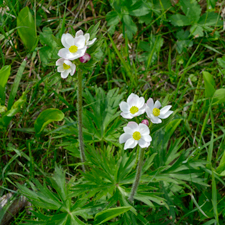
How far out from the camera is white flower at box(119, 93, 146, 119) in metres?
1.92

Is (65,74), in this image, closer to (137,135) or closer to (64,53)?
(64,53)

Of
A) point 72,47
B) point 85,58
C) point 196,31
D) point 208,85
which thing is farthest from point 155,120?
point 196,31

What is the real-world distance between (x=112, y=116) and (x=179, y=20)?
5.49 feet

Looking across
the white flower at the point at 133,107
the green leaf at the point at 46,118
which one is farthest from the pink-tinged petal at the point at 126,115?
the green leaf at the point at 46,118

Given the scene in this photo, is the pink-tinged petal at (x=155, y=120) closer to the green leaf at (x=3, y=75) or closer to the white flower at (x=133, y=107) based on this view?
the white flower at (x=133, y=107)

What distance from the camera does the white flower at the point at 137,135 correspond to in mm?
1863

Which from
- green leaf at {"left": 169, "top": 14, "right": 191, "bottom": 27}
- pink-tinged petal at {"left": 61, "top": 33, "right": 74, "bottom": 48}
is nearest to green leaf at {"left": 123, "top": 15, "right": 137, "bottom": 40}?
green leaf at {"left": 169, "top": 14, "right": 191, "bottom": 27}

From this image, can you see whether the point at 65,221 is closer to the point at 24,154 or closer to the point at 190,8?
the point at 24,154

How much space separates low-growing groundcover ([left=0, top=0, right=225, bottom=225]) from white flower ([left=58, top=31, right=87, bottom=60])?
465mm

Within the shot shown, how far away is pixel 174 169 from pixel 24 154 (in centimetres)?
171

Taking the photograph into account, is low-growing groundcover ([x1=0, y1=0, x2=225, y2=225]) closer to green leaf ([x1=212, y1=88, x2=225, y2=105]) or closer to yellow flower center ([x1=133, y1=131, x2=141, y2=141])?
green leaf ([x1=212, y1=88, x2=225, y2=105])

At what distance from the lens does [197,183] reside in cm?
295

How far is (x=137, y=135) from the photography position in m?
1.88

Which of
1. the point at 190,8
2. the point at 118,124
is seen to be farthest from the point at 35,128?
the point at 190,8
